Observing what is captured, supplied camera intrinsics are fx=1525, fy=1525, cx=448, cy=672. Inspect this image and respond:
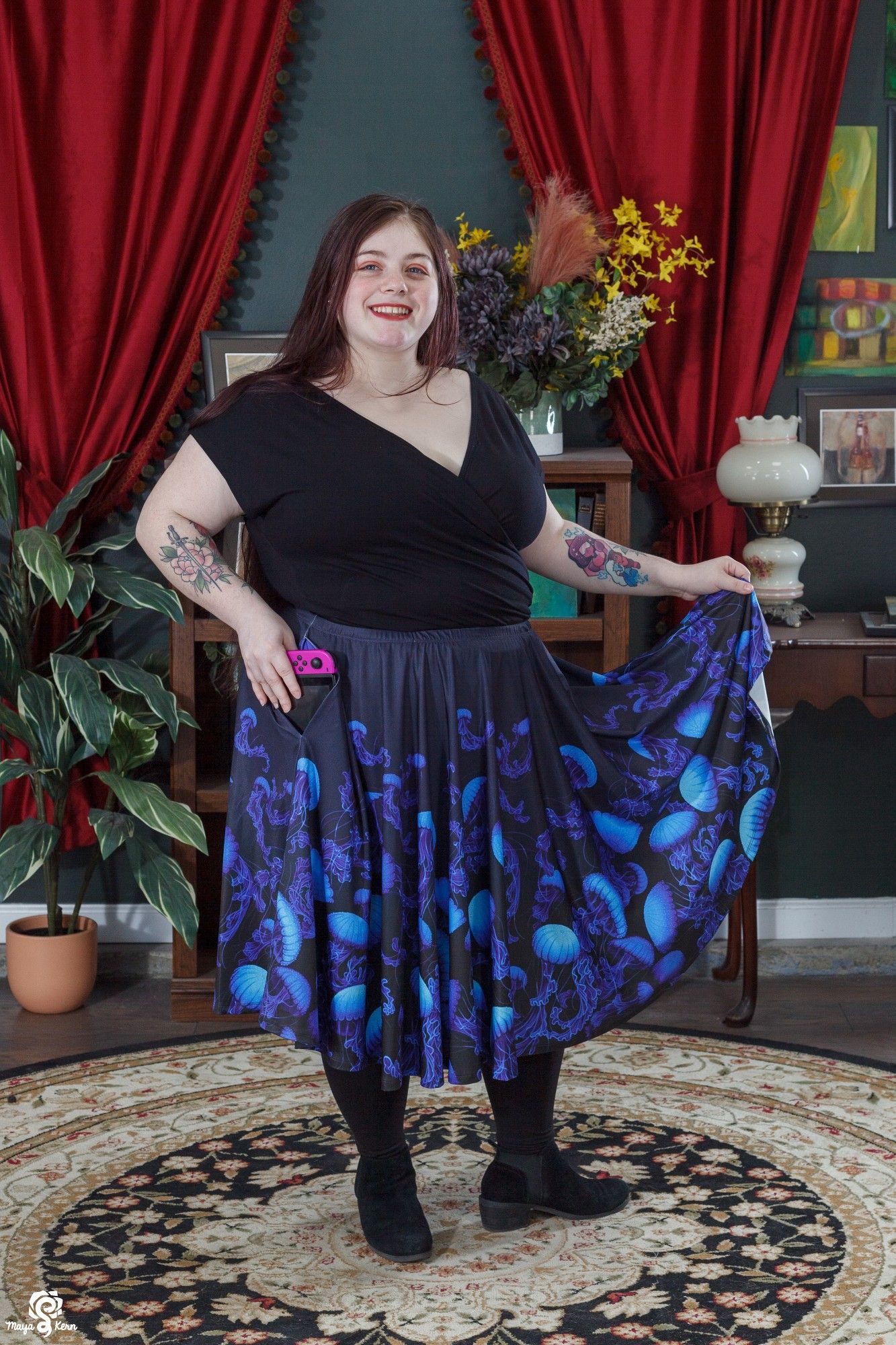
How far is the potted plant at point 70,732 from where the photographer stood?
129 inches

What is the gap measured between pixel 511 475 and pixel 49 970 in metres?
1.88

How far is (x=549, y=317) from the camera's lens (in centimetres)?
330

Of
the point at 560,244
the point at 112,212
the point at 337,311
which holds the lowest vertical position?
the point at 337,311

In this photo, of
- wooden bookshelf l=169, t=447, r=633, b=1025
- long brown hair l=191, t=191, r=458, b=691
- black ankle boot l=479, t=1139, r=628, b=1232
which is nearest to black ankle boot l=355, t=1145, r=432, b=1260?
black ankle boot l=479, t=1139, r=628, b=1232

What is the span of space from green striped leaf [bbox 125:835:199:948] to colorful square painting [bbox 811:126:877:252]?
6.99 feet

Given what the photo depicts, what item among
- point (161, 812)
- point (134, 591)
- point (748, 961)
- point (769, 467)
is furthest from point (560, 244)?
point (748, 961)

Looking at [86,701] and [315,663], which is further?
[86,701]

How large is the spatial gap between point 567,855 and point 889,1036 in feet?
4.63

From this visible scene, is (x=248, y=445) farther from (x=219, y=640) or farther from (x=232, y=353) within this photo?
(x=232, y=353)

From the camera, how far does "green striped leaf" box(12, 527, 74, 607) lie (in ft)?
10.5

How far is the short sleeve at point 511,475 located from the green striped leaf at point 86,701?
49.1 inches

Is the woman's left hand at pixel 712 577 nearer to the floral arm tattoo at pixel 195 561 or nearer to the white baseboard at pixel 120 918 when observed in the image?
the floral arm tattoo at pixel 195 561

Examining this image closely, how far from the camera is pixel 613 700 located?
243cm

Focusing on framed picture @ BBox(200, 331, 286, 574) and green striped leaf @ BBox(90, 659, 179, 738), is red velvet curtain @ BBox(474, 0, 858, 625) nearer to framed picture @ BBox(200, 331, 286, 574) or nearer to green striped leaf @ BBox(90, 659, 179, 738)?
framed picture @ BBox(200, 331, 286, 574)
